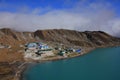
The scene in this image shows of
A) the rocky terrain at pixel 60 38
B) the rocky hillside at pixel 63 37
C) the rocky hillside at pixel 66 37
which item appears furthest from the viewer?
the rocky hillside at pixel 66 37

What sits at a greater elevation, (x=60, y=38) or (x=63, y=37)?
(x=63, y=37)

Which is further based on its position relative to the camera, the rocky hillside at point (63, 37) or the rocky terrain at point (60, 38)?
the rocky hillside at point (63, 37)

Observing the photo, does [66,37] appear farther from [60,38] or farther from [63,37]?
[60,38]

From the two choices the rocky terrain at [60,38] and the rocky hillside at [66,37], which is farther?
the rocky hillside at [66,37]

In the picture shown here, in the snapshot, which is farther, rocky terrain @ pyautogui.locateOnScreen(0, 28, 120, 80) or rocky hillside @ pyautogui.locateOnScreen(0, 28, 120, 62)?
rocky hillside @ pyautogui.locateOnScreen(0, 28, 120, 62)

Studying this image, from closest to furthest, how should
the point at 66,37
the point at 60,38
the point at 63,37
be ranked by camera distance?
1. the point at 60,38
2. the point at 63,37
3. the point at 66,37

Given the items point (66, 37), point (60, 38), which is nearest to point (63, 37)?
point (66, 37)

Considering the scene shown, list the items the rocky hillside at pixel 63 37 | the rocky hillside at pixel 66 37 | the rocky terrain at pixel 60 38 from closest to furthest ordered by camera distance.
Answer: the rocky terrain at pixel 60 38, the rocky hillside at pixel 63 37, the rocky hillside at pixel 66 37

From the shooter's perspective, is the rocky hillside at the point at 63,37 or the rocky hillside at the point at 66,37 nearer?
the rocky hillside at the point at 63,37

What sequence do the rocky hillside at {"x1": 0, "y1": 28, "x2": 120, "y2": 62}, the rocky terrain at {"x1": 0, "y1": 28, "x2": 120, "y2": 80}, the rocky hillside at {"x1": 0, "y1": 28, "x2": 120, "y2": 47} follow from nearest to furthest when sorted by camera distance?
the rocky terrain at {"x1": 0, "y1": 28, "x2": 120, "y2": 80} < the rocky hillside at {"x1": 0, "y1": 28, "x2": 120, "y2": 62} < the rocky hillside at {"x1": 0, "y1": 28, "x2": 120, "y2": 47}

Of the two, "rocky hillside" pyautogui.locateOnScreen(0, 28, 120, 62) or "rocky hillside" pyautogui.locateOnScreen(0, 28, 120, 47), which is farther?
"rocky hillside" pyautogui.locateOnScreen(0, 28, 120, 47)

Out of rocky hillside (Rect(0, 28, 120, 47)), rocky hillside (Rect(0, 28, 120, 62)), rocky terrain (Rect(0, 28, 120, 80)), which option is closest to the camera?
rocky terrain (Rect(0, 28, 120, 80))
